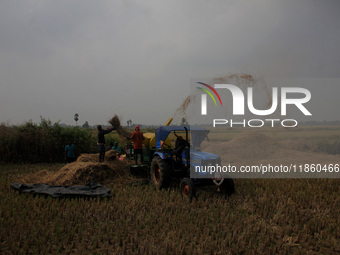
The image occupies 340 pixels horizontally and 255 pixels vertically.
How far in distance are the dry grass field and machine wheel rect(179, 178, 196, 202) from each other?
8.8 inches

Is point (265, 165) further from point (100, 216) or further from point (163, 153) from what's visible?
point (100, 216)

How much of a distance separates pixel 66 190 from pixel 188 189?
3.48 meters

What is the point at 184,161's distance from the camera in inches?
320

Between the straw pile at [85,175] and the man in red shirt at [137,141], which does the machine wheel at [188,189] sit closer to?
the straw pile at [85,175]

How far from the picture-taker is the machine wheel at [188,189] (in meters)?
6.98

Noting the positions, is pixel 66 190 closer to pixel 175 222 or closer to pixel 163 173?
pixel 163 173

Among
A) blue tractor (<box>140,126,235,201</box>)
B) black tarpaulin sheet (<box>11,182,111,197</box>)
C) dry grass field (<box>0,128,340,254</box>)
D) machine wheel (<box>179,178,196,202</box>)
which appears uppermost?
blue tractor (<box>140,126,235,201</box>)

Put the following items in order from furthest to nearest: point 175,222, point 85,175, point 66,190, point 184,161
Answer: point 85,175
point 184,161
point 66,190
point 175,222

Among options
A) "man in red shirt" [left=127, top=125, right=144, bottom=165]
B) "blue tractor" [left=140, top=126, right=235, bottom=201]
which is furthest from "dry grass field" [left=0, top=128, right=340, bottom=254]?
"man in red shirt" [left=127, top=125, right=144, bottom=165]

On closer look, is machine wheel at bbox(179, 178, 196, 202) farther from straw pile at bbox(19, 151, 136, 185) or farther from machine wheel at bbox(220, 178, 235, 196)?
straw pile at bbox(19, 151, 136, 185)

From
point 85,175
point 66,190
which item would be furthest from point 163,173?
point 85,175

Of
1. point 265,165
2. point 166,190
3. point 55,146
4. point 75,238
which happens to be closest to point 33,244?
point 75,238

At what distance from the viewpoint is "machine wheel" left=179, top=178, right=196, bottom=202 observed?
275 inches

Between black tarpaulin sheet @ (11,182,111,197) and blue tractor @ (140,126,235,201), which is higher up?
blue tractor @ (140,126,235,201)
